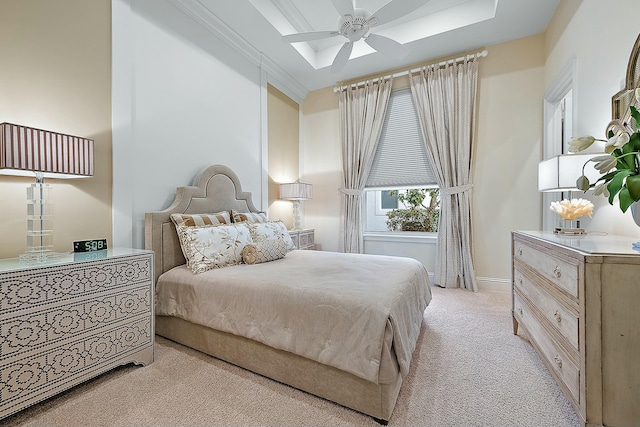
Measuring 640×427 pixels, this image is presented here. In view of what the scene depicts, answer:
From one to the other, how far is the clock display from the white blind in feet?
11.2

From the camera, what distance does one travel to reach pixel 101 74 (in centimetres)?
212

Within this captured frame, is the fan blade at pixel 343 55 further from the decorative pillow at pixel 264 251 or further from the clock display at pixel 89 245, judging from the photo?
the clock display at pixel 89 245

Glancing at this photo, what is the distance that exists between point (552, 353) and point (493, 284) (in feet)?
7.53

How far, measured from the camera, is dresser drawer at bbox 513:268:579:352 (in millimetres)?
1275

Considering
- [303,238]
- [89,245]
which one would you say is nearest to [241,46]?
[303,238]

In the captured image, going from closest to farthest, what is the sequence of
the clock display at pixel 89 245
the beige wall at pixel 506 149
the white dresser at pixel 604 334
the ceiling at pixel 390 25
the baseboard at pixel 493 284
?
the white dresser at pixel 604 334
the clock display at pixel 89 245
the ceiling at pixel 390 25
the beige wall at pixel 506 149
the baseboard at pixel 493 284

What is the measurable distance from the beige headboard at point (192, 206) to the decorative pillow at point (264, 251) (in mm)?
641

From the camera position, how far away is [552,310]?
1.50 metres

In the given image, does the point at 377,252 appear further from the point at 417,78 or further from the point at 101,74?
the point at 101,74

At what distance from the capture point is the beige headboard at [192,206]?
2.33 meters

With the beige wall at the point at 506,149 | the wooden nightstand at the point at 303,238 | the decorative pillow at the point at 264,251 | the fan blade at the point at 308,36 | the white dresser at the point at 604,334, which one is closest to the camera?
the white dresser at the point at 604,334

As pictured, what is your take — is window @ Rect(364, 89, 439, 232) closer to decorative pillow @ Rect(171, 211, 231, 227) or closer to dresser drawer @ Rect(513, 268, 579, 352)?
dresser drawer @ Rect(513, 268, 579, 352)

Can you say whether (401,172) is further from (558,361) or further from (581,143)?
(558,361)

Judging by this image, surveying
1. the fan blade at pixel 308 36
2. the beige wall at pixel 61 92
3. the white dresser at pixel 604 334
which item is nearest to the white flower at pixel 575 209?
the white dresser at pixel 604 334
